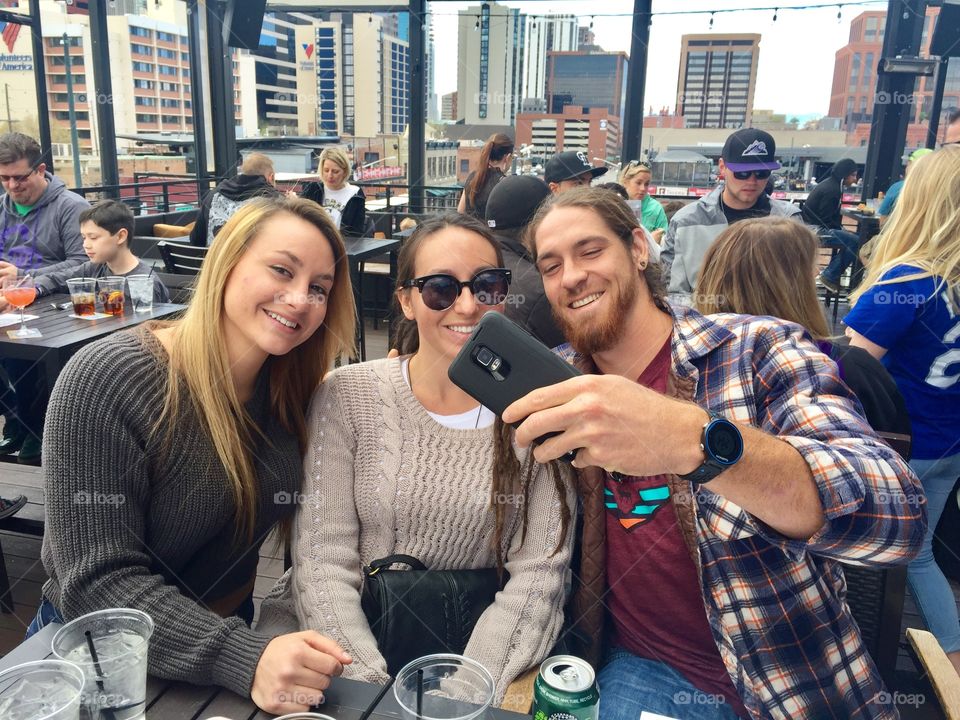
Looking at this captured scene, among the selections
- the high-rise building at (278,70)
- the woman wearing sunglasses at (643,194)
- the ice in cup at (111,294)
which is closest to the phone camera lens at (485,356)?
the ice in cup at (111,294)

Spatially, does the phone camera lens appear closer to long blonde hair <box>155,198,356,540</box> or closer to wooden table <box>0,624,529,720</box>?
wooden table <box>0,624,529,720</box>

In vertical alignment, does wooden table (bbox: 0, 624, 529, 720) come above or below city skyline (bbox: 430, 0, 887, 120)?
below

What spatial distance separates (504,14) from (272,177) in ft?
11.0

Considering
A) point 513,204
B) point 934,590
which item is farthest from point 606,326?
point 513,204

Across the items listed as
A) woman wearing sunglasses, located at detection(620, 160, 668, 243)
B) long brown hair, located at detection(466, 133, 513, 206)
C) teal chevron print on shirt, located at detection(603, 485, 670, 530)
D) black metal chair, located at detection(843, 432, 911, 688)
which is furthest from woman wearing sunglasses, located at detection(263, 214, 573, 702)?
woman wearing sunglasses, located at detection(620, 160, 668, 243)

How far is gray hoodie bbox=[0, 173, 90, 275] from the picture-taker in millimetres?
3787

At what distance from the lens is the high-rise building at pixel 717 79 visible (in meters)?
6.52

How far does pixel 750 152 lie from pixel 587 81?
4.07m

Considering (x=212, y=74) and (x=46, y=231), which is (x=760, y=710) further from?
(x=212, y=74)

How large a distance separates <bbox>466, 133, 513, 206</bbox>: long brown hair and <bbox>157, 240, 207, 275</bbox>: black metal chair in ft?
6.54

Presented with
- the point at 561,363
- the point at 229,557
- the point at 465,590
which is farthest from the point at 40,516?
the point at 561,363

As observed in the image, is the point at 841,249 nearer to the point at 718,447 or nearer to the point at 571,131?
the point at 571,131

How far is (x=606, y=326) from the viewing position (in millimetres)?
1526

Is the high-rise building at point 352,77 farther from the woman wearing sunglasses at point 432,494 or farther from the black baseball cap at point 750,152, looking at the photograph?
the woman wearing sunglasses at point 432,494
